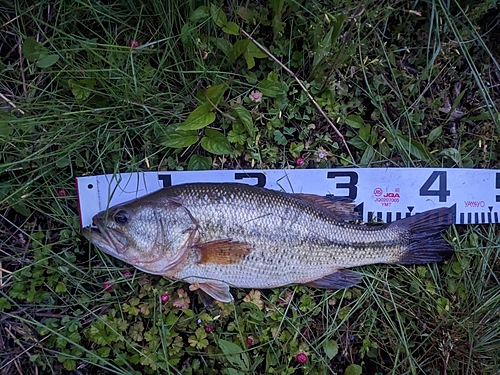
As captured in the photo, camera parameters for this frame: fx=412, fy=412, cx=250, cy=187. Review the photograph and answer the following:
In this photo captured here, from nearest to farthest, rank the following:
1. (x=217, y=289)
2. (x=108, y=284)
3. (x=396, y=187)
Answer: (x=217, y=289) → (x=108, y=284) → (x=396, y=187)

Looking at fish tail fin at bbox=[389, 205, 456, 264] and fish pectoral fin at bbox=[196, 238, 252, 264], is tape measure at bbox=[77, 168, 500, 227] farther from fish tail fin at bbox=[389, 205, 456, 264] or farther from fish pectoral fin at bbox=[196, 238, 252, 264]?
fish pectoral fin at bbox=[196, 238, 252, 264]

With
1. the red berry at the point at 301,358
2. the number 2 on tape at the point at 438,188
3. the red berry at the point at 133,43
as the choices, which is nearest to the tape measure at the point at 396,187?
the number 2 on tape at the point at 438,188

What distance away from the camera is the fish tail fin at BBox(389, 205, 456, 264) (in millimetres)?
2773

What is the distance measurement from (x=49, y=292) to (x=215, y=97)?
1.76 metres

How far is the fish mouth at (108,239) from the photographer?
2.55 meters

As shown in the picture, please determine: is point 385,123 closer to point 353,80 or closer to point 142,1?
point 353,80

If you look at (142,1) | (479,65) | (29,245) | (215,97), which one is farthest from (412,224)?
(29,245)

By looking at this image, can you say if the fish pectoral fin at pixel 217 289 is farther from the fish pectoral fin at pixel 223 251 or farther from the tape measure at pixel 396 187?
the tape measure at pixel 396 187

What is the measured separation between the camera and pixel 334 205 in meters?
2.79

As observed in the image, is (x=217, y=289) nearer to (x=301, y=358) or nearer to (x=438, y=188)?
(x=301, y=358)

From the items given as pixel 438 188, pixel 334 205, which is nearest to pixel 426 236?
pixel 438 188

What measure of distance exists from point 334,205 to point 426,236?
2.15 ft

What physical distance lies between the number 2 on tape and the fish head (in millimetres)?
1631

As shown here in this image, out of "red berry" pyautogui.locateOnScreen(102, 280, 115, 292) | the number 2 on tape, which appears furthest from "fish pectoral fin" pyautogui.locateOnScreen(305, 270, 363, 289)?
"red berry" pyautogui.locateOnScreen(102, 280, 115, 292)
